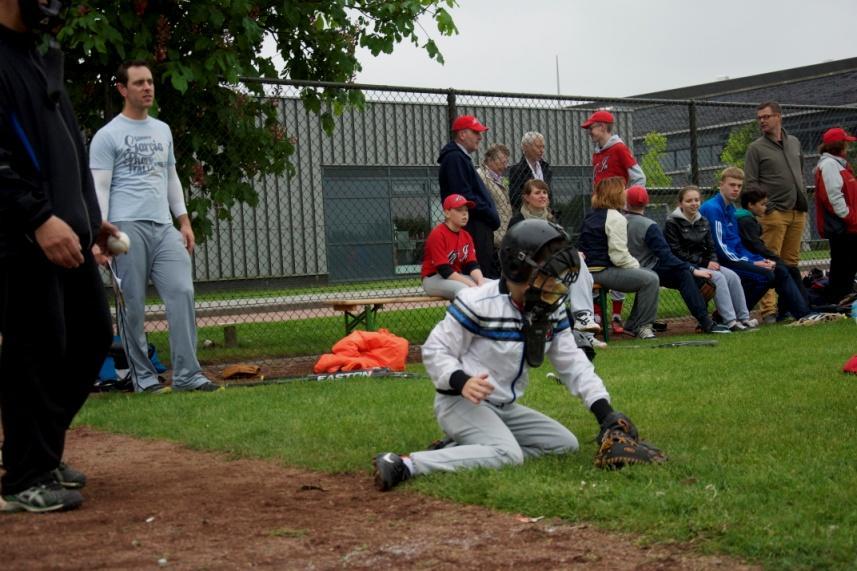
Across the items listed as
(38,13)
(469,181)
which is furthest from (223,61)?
(38,13)

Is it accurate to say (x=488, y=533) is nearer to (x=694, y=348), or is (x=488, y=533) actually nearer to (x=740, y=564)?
(x=740, y=564)

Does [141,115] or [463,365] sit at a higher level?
[141,115]

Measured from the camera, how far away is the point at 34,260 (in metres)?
4.87

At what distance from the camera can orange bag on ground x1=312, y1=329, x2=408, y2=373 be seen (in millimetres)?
9984

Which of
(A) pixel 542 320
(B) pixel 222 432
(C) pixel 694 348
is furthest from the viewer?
(C) pixel 694 348

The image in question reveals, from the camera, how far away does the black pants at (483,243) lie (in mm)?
11656

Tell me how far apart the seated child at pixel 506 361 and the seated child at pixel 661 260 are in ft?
24.2

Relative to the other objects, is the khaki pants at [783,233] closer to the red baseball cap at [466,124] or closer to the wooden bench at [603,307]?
the wooden bench at [603,307]

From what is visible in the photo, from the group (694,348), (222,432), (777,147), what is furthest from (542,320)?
(777,147)

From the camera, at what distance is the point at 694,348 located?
1074 cm

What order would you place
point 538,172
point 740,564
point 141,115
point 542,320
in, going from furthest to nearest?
point 538,172 → point 141,115 → point 542,320 → point 740,564

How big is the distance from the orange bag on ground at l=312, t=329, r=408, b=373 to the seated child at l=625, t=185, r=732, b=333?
12.5ft

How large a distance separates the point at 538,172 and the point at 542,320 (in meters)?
7.28

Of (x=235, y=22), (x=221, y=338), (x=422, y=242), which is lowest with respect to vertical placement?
(x=221, y=338)
